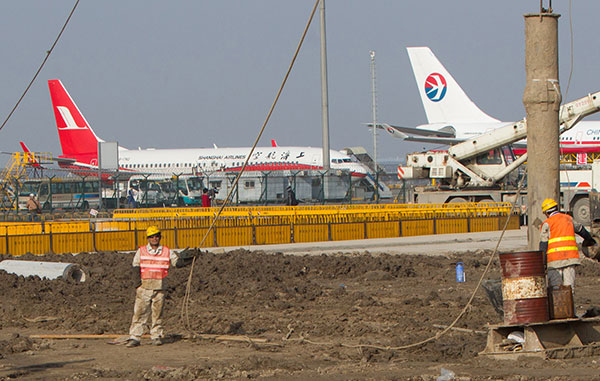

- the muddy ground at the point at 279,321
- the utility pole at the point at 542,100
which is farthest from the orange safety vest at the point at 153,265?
the utility pole at the point at 542,100

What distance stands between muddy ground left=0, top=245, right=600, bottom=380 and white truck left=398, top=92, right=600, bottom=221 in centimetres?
1275

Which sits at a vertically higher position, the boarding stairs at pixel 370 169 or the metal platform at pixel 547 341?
the boarding stairs at pixel 370 169

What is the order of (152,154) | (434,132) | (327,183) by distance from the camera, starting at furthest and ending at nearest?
1. (152,154)
2. (434,132)
3. (327,183)

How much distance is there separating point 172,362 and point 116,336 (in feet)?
6.57

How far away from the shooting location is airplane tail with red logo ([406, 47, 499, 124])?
201 ft

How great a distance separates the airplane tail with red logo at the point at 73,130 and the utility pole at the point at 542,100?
59.2 meters

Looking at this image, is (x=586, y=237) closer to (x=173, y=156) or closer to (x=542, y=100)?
(x=542, y=100)

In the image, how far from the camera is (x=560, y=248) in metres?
10.8

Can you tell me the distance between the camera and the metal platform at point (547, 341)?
384 inches

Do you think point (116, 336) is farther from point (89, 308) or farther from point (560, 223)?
point (560, 223)

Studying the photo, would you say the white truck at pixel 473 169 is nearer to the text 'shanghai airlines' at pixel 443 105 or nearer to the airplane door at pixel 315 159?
the text 'shanghai airlines' at pixel 443 105

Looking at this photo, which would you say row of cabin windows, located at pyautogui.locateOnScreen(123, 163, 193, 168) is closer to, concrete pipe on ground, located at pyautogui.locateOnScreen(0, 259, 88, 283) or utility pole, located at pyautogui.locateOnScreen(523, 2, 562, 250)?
concrete pipe on ground, located at pyautogui.locateOnScreen(0, 259, 88, 283)

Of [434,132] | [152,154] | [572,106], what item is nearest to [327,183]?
[434,132]

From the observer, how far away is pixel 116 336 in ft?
38.5
